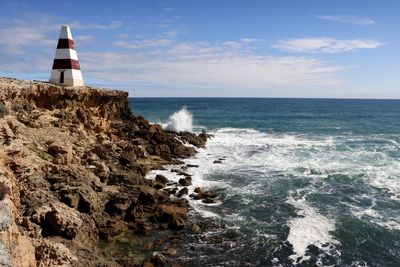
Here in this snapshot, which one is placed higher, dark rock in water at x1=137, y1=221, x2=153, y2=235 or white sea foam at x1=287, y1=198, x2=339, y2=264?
dark rock in water at x1=137, y1=221, x2=153, y2=235

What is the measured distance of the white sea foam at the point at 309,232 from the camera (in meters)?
14.8

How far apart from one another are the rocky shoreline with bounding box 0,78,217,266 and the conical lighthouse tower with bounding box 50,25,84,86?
1.27 m

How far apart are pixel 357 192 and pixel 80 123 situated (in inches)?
674

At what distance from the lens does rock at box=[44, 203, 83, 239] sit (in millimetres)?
13031

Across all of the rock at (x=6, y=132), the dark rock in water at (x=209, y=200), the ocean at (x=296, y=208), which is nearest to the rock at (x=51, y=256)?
the ocean at (x=296, y=208)

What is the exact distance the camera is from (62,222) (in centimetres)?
1315

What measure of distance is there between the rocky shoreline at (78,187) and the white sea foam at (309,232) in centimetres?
416

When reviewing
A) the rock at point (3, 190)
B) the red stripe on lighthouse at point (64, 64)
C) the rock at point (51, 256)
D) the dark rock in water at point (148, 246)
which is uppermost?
the red stripe on lighthouse at point (64, 64)

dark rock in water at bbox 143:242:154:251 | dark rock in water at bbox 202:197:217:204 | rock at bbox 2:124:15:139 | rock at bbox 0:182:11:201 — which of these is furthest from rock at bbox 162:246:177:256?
rock at bbox 0:182:11:201

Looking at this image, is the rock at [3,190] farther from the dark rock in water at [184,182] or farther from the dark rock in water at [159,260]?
the dark rock in water at [184,182]

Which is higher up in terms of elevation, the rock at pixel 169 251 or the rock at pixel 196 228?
the rock at pixel 196 228

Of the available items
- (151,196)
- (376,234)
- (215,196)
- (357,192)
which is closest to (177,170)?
(215,196)

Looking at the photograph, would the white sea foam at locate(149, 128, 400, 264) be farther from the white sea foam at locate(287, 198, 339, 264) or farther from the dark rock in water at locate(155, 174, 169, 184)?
the dark rock in water at locate(155, 174, 169, 184)

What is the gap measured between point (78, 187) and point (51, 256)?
6961 mm
